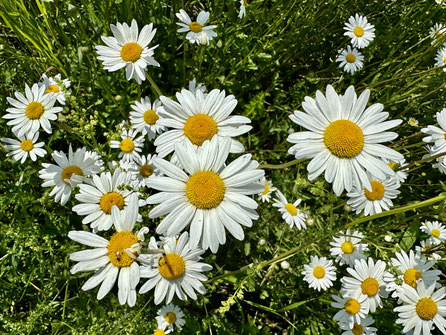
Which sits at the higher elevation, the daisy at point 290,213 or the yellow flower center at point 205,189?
the daisy at point 290,213

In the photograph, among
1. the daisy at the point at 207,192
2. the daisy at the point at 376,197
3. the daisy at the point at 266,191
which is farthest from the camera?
the daisy at the point at 266,191

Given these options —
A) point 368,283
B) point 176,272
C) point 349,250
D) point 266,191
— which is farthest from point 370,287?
point 176,272

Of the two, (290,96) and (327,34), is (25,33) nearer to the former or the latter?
(290,96)

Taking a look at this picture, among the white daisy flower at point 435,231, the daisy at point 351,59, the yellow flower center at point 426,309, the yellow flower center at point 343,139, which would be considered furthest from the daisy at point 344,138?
the daisy at point 351,59

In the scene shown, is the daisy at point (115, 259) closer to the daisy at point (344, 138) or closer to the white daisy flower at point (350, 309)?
the daisy at point (344, 138)

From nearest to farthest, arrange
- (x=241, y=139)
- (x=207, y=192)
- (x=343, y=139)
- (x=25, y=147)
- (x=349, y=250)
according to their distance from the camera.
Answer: (x=207, y=192), (x=343, y=139), (x=25, y=147), (x=349, y=250), (x=241, y=139)

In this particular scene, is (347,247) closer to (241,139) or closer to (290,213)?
(290,213)

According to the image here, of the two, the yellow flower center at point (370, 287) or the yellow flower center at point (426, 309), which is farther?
the yellow flower center at point (370, 287)
